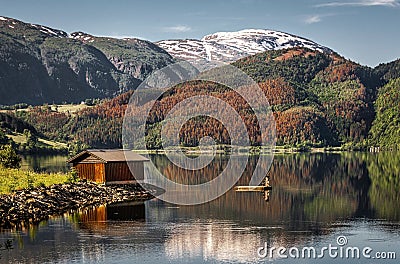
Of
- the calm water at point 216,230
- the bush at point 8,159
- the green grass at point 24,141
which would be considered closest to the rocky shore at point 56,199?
the calm water at point 216,230

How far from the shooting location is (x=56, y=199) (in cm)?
4956

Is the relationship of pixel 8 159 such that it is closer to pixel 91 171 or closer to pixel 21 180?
pixel 91 171

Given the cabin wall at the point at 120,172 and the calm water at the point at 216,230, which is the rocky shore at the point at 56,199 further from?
the calm water at the point at 216,230

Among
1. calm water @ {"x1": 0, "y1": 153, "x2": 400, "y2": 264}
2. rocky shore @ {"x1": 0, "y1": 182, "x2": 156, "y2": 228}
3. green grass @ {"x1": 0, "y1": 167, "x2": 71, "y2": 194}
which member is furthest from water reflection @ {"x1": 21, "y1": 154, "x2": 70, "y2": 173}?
calm water @ {"x1": 0, "y1": 153, "x2": 400, "y2": 264}

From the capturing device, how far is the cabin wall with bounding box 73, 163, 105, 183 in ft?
194

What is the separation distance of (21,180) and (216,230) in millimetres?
18049

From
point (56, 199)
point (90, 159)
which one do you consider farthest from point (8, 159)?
point (56, 199)

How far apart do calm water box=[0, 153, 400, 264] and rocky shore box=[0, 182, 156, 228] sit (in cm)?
179

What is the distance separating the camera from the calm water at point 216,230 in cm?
3309

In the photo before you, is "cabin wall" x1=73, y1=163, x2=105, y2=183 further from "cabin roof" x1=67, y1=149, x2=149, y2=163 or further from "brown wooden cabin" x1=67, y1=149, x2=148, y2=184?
"cabin roof" x1=67, y1=149, x2=149, y2=163

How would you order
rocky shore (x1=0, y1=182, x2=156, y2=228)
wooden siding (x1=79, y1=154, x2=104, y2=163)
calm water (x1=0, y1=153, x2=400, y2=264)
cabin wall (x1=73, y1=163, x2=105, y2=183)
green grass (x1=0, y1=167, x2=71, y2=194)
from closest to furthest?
calm water (x1=0, y1=153, x2=400, y2=264) < rocky shore (x1=0, y1=182, x2=156, y2=228) < green grass (x1=0, y1=167, x2=71, y2=194) < cabin wall (x1=73, y1=163, x2=105, y2=183) < wooden siding (x1=79, y1=154, x2=104, y2=163)

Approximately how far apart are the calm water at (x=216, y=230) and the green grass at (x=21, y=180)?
5470 mm

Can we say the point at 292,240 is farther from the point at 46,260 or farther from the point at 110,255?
the point at 46,260

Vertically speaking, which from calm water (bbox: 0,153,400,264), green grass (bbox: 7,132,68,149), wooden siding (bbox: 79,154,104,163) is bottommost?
calm water (bbox: 0,153,400,264)
